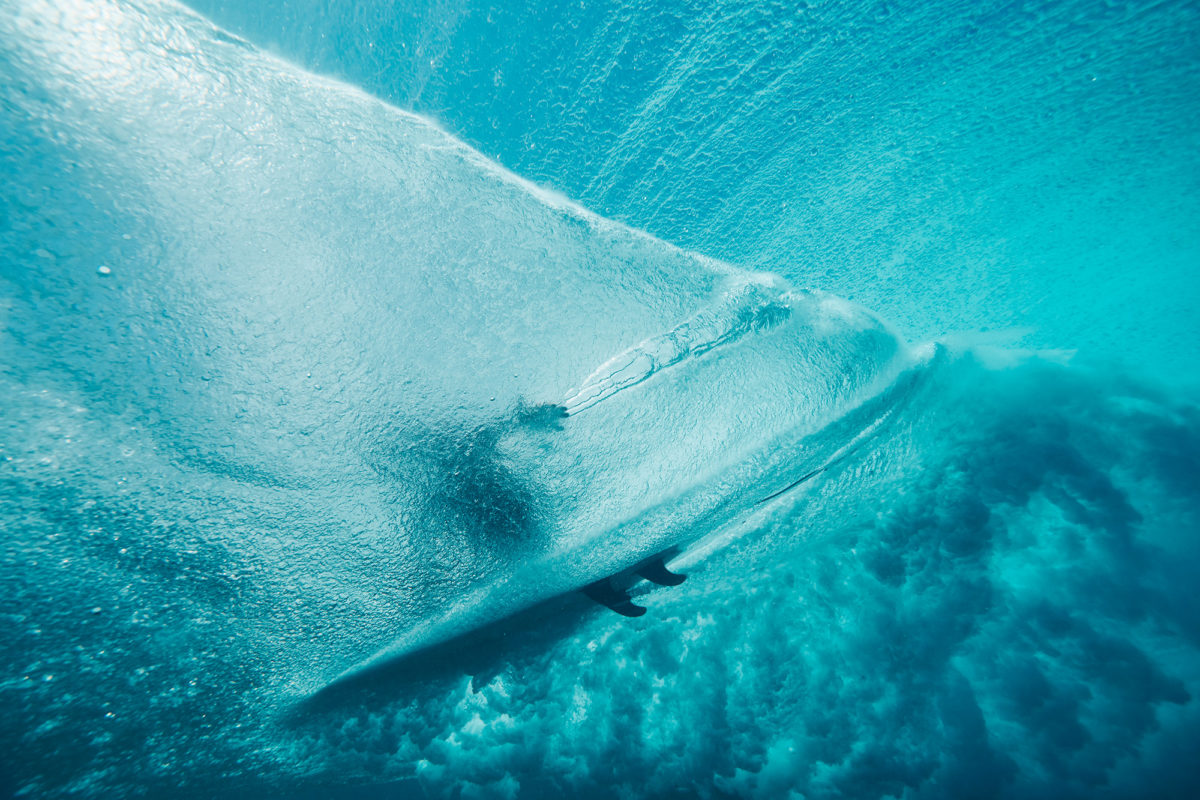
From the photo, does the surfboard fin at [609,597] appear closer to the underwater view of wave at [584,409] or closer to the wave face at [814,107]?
the underwater view of wave at [584,409]

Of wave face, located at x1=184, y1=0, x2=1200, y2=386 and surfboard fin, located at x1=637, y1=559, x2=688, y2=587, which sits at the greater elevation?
wave face, located at x1=184, y1=0, x2=1200, y2=386

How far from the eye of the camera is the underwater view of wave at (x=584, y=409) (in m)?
1.56

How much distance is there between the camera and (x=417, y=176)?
5.68ft

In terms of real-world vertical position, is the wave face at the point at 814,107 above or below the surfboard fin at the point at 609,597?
above

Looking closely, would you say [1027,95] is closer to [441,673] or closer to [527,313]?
[527,313]

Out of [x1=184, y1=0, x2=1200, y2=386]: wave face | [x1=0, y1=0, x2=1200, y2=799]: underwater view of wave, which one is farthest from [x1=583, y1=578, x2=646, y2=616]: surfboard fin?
[x1=184, y1=0, x2=1200, y2=386]: wave face

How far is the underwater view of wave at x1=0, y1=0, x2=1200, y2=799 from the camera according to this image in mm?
1556

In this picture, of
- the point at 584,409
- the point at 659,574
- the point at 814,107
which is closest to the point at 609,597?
the point at 659,574

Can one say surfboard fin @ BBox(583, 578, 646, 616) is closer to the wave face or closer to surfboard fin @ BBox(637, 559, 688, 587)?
surfboard fin @ BBox(637, 559, 688, 587)

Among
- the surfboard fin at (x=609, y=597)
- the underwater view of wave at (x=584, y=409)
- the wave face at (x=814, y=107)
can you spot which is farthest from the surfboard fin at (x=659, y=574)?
the wave face at (x=814, y=107)

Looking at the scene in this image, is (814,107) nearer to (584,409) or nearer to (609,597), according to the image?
(584,409)

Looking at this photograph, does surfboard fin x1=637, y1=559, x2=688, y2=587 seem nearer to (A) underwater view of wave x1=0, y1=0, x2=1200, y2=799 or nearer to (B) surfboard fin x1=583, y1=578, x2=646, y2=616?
(A) underwater view of wave x1=0, y1=0, x2=1200, y2=799

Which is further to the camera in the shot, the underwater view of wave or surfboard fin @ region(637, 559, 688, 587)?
surfboard fin @ region(637, 559, 688, 587)

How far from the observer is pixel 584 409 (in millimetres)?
2412
